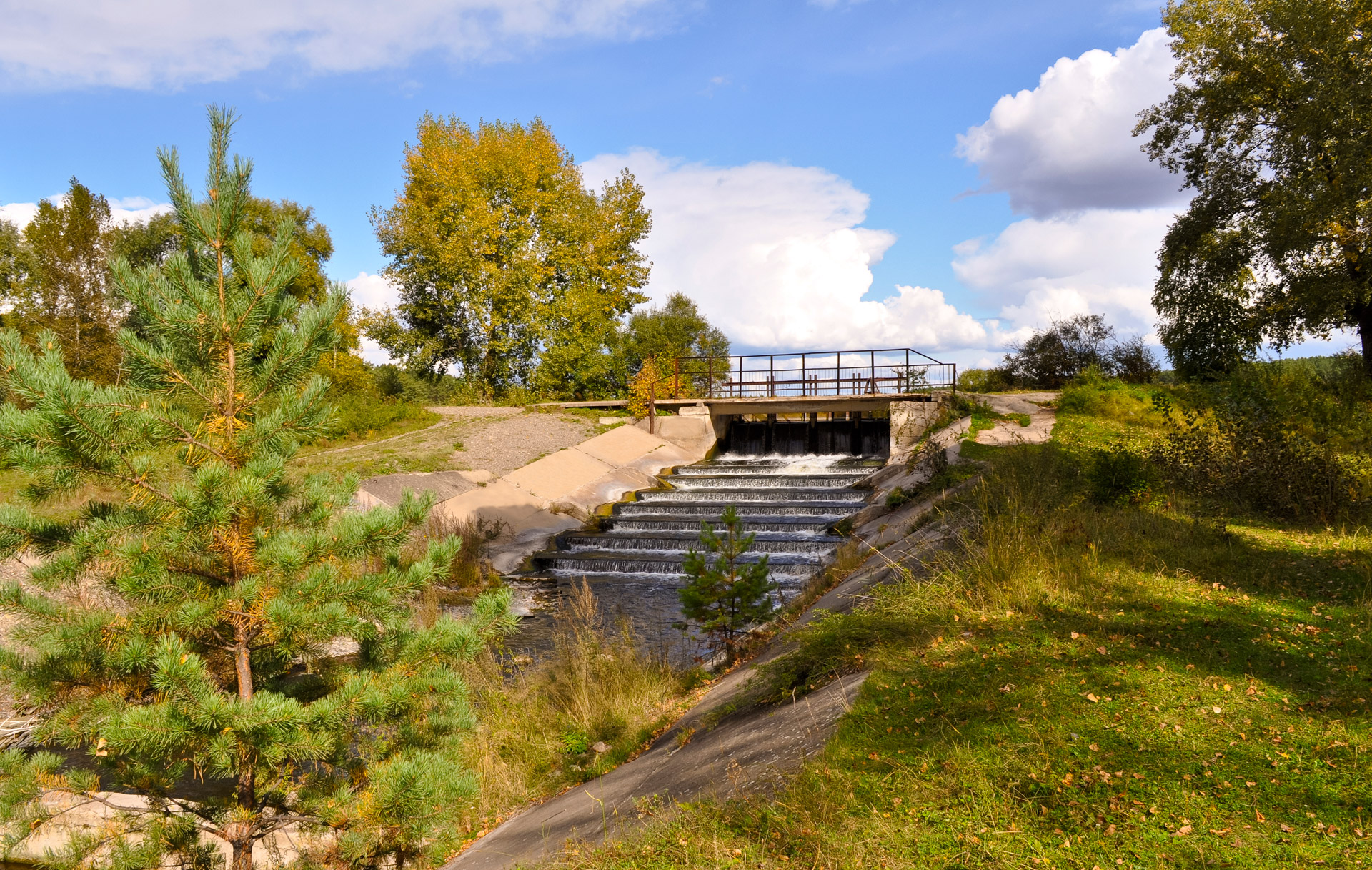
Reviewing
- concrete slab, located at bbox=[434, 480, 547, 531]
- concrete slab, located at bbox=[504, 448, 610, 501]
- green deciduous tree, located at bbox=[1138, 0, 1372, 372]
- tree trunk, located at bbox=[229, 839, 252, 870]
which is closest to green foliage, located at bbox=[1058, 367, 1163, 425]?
green deciduous tree, located at bbox=[1138, 0, 1372, 372]

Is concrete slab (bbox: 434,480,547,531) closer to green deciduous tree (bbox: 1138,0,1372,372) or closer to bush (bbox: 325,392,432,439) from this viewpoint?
bush (bbox: 325,392,432,439)

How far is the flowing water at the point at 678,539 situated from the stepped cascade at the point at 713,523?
24mm

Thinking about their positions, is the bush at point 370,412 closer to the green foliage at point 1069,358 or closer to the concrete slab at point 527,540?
the concrete slab at point 527,540

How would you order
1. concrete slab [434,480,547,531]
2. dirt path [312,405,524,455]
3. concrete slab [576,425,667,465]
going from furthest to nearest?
concrete slab [576,425,667,465] → dirt path [312,405,524,455] → concrete slab [434,480,547,531]

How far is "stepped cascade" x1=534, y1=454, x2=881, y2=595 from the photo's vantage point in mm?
15016

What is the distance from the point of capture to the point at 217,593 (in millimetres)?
4117

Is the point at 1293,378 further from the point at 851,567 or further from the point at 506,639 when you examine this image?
the point at 506,639

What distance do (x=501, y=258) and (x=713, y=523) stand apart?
62.2 ft

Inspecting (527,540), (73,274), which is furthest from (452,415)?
(73,274)

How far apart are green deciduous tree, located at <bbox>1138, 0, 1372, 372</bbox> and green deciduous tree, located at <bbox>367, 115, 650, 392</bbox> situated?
19580 mm

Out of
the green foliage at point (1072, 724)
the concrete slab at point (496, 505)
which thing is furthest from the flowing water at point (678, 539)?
the green foliage at point (1072, 724)

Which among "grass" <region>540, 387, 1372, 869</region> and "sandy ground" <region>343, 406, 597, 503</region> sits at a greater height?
"sandy ground" <region>343, 406, 597, 503</region>

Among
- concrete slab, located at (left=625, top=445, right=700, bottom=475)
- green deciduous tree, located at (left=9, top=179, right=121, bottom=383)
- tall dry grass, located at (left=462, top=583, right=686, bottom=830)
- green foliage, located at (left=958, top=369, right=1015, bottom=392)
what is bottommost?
tall dry grass, located at (left=462, top=583, right=686, bottom=830)

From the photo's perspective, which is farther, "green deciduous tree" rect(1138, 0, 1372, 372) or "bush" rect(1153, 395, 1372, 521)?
"green deciduous tree" rect(1138, 0, 1372, 372)
